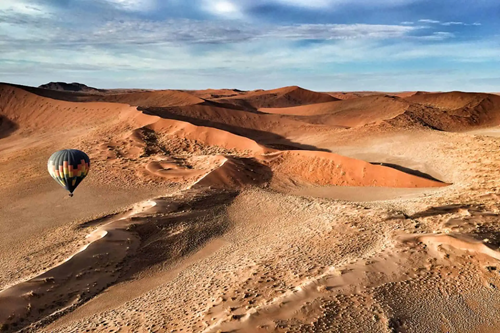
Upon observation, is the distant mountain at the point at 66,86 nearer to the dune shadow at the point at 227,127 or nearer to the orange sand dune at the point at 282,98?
the orange sand dune at the point at 282,98

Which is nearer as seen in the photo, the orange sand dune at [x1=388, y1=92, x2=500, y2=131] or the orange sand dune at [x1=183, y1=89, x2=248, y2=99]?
the orange sand dune at [x1=388, y1=92, x2=500, y2=131]

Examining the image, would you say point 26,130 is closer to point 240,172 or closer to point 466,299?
point 240,172

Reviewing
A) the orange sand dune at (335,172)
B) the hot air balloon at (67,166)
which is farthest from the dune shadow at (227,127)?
the hot air balloon at (67,166)

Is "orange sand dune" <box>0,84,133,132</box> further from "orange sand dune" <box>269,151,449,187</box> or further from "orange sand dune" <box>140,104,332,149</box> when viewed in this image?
"orange sand dune" <box>269,151,449,187</box>

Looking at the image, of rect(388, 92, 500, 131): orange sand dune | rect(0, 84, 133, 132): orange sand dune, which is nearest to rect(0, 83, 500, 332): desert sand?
rect(388, 92, 500, 131): orange sand dune

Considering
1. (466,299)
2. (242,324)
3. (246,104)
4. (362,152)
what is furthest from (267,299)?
(246,104)

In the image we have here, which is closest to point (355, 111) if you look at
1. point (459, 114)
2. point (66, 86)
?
point (459, 114)
